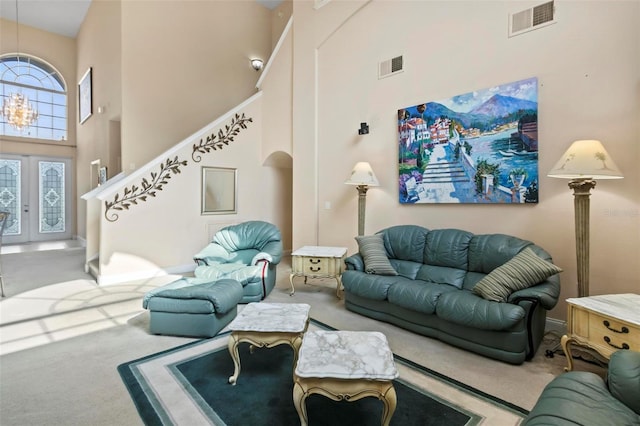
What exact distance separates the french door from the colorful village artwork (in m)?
10.3

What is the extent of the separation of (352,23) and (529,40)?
267 cm

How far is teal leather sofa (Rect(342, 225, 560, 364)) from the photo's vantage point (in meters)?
2.54

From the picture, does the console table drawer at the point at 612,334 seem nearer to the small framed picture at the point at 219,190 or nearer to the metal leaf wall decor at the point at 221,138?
the small framed picture at the point at 219,190

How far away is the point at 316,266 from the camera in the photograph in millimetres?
4285

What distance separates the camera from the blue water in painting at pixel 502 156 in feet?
10.9

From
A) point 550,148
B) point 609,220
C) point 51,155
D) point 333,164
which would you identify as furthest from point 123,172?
point 609,220

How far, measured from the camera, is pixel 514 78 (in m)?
3.45

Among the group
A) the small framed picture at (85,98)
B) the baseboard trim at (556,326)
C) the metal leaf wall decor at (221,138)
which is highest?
the small framed picture at (85,98)

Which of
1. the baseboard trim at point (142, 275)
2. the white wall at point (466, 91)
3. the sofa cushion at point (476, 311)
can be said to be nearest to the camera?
the sofa cushion at point (476, 311)

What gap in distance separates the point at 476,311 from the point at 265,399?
1801 millimetres

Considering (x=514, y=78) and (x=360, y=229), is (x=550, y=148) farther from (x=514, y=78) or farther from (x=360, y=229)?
(x=360, y=229)

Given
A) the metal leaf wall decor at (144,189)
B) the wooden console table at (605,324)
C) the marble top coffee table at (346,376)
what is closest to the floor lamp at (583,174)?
the wooden console table at (605,324)

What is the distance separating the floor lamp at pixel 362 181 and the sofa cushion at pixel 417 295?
4.70 feet

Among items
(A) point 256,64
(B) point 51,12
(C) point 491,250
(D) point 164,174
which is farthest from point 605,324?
(B) point 51,12
